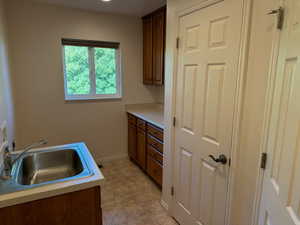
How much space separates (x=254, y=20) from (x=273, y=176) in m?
0.91

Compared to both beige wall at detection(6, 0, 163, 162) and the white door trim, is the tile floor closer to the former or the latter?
beige wall at detection(6, 0, 163, 162)

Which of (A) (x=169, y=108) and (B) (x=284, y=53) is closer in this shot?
→ (B) (x=284, y=53)

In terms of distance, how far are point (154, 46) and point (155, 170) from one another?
1.87 meters

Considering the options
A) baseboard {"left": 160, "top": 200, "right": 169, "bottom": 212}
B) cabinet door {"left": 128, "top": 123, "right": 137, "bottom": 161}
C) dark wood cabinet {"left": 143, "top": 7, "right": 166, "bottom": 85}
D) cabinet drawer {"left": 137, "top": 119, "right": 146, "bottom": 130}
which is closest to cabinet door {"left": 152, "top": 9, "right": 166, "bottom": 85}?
dark wood cabinet {"left": 143, "top": 7, "right": 166, "bottom": 85}

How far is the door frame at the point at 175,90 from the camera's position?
1.27 m

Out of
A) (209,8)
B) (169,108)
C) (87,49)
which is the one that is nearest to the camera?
(209,8)

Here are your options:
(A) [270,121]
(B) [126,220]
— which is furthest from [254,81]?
(B) [126,220]

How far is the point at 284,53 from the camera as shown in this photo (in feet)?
3.15

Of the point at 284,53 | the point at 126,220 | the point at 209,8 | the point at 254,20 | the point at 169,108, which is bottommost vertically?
the point at 126,220

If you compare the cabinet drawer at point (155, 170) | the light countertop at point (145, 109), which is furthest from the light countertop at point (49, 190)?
the light countertop at point (145, 109)

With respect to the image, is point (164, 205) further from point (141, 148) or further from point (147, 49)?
point (147, 49)

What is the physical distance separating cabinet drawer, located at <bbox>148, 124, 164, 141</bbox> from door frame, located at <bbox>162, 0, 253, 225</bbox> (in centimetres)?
29

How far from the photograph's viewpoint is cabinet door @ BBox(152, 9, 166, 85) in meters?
2.88

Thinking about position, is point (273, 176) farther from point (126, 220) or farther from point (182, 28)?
point (126, 220)
